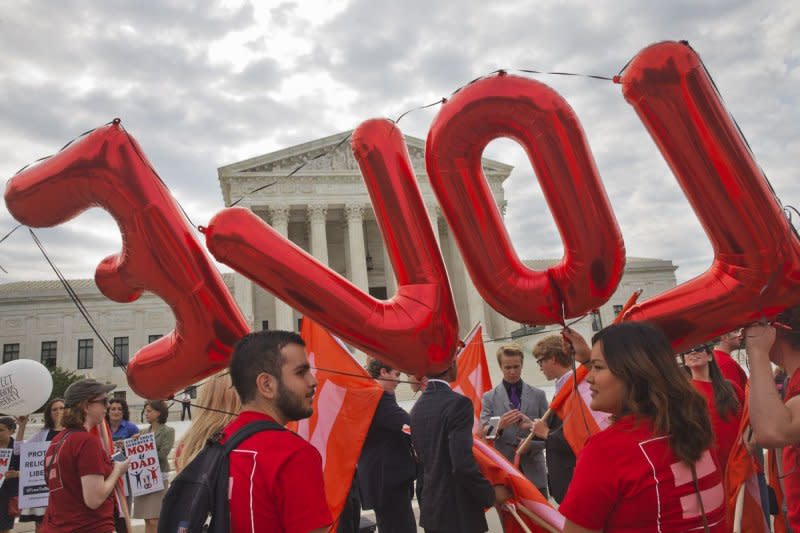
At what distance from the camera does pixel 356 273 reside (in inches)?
1283

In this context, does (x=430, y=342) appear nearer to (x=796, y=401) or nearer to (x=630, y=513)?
Answer: (x=630, y=513)

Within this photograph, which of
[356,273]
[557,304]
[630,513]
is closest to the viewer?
[630,513]

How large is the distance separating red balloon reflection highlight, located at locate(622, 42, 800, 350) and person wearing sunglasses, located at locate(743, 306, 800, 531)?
0.32 ft

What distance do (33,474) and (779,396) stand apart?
5.54m

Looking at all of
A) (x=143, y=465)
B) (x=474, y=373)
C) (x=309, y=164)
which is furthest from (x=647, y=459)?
(x=309, y=164)

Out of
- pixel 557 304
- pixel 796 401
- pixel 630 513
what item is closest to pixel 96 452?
pixel 557 304

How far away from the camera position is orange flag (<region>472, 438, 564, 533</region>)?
2.74m

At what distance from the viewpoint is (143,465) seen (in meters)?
4.26

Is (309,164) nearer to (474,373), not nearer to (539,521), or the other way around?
(474,373)

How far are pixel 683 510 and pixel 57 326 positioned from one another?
48.7 metres

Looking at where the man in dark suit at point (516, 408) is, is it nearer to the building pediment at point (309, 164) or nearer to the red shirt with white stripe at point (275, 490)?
the red shirt with white stripe at point (275, 490)

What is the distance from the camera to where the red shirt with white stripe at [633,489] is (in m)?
1.52

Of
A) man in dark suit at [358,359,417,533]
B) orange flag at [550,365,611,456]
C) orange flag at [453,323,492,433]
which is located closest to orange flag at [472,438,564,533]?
orange flag at [550,365,611,456]

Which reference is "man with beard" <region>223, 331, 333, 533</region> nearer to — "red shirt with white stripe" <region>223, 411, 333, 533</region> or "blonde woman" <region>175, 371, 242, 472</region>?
"red shirt with white stripe" <region>223, 411, 333, 533</region>
